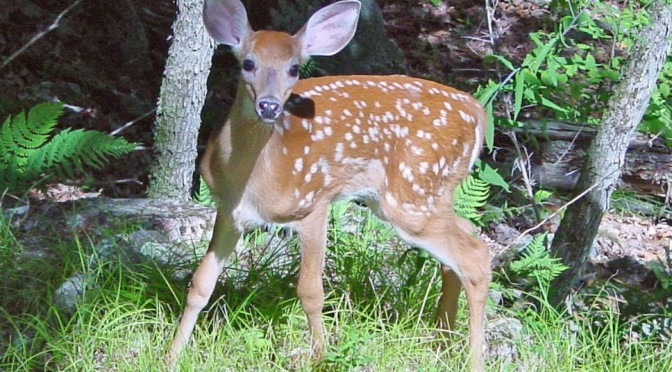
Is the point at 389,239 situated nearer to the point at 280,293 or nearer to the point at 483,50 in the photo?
the point at 280,293

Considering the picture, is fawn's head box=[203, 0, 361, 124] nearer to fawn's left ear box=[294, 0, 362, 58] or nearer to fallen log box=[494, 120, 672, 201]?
fawn's left ear box=[294, 0, 362, 58]

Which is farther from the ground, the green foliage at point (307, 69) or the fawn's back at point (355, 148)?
the fawn's back at point (355, 148)

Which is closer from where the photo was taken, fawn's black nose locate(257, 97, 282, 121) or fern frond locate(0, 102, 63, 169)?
fawn's black nose locate(257, 97, 282, 121)

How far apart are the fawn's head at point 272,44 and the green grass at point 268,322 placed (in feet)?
3.10

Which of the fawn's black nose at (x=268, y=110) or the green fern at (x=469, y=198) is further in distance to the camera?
the green fern at (x=469, y=198)

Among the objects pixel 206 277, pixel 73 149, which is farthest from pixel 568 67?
pixel 73 149

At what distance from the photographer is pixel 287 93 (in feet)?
12.0

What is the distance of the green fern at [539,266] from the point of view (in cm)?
474

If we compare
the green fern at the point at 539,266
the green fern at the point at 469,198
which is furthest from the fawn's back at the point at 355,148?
the green fern at the point at 539,266

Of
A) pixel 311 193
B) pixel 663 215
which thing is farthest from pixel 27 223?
pixel 663 215

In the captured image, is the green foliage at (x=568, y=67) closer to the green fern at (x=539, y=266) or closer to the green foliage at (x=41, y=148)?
the green fern at (x=539, y=266)

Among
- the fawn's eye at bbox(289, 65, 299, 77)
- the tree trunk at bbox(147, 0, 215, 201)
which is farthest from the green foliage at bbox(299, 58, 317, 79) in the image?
the fawn's eye at bbox(289, 65, 299, 77)

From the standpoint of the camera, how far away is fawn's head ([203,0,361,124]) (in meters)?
3.57

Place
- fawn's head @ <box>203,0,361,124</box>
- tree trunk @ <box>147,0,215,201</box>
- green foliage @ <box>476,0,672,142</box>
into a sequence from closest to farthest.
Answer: fawn's head @ <box>203,0,361,124</box>, green foliage @ <box>476,0,672,142</box>, tree trunk @ <box>147,0,215,201</box>
